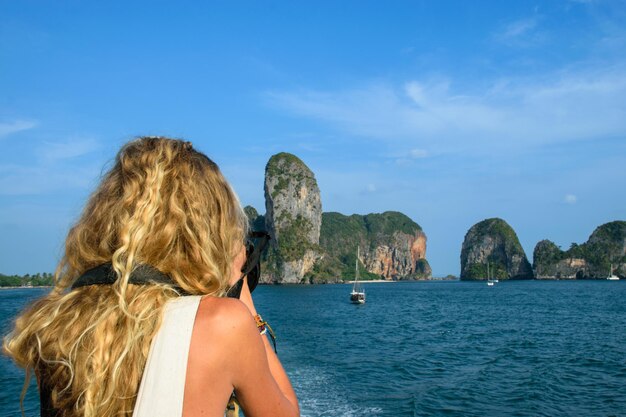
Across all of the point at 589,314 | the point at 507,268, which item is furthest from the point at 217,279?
the point at 507,268

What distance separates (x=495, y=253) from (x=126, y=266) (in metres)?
197

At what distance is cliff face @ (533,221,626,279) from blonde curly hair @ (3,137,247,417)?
603 ft

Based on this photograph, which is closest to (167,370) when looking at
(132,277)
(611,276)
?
(132,277)

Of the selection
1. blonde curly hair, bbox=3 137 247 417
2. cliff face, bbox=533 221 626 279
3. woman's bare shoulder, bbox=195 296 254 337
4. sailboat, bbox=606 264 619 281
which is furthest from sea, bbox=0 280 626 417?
cliff face, bbox=533 221 626 279

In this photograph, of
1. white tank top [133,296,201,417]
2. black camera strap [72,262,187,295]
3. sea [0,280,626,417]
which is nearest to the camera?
white tank top [133,296,201,417]

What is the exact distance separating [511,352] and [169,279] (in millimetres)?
24316

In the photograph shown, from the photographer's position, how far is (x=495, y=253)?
18700 centimetres

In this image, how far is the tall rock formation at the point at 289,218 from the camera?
140625 millimetres

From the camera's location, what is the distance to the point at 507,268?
595ft

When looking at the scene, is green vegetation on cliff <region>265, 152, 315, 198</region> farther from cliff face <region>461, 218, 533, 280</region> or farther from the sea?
the sea

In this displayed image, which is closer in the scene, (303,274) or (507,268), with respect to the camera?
(303,274)

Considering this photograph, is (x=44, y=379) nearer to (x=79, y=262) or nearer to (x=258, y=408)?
(x=79, y=262)

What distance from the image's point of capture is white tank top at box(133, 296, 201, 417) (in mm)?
1202

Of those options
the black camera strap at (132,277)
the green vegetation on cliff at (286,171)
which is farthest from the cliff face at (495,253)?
the black camera strap at (132,277)
